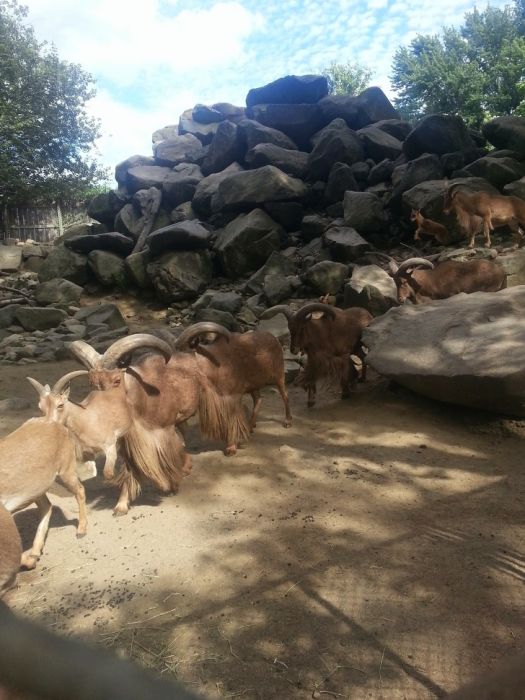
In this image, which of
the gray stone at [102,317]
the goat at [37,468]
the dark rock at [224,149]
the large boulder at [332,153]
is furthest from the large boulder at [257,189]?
the goat at [37,468]

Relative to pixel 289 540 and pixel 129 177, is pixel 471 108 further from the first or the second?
pixel 289 540

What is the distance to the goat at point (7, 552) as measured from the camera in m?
2.79

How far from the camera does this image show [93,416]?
397 centimetres

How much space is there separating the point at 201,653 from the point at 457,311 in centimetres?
513

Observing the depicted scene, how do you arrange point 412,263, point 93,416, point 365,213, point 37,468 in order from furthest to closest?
1. point 365,213
2. point 412,263
3. point 93,416
4. point 37,468

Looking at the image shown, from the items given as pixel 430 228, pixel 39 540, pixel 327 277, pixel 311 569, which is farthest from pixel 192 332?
pixel 430 228

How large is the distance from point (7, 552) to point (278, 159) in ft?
52.0

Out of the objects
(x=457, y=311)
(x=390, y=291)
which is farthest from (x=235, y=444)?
(x=390, y=291)

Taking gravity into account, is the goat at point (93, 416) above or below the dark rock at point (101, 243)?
below

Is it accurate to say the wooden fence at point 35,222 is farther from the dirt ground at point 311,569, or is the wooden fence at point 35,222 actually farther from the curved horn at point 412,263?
the dirt ground at point 311,569

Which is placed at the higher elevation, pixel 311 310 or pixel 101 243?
pixel 101 243

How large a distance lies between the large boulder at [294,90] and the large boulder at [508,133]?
8.05 m

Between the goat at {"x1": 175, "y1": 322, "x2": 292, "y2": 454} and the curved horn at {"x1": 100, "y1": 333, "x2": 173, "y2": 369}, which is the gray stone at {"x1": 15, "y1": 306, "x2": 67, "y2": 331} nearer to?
the goat at {"x1": 175, "y1": 322, "x2": 292, "y2": 454}

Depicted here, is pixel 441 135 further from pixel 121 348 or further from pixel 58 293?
pixel 121 348
